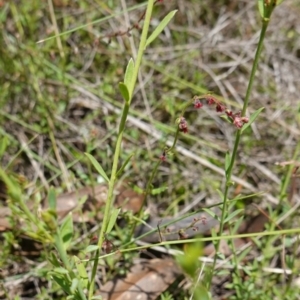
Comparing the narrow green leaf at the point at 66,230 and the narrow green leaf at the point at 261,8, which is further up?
A: the narrow green leaf at the point at 261,8

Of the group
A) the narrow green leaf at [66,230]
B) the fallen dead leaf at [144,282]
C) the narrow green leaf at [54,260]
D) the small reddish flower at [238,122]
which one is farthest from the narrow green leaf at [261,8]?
the fallen dead leaf at [144,282]

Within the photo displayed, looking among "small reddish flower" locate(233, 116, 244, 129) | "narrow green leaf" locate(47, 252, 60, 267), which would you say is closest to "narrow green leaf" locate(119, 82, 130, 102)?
"small reddish flower" locate(233, 116, 244, 129)

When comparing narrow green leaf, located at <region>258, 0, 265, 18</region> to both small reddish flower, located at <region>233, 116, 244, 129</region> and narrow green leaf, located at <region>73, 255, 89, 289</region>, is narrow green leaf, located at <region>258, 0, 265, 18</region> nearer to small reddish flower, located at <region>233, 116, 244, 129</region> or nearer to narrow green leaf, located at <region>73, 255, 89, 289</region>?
small reddish flower, located at <region>233, 116, 244, 129</region>

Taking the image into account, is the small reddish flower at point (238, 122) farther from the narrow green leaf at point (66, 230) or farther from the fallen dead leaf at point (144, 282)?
the fallen dead leaf at point (144, 282)

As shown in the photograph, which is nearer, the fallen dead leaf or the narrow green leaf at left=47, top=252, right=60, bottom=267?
the narrow green leaf at left=47, top=252, right=60, bottom=267

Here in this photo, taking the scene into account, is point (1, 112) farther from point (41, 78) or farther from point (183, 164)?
point (183, 164)

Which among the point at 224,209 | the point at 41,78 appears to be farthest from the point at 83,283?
the point at 41,78

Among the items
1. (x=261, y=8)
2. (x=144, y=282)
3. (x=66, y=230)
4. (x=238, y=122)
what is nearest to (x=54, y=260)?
(x=66, y=230)

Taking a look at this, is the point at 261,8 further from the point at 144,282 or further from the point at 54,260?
the point at 144,282

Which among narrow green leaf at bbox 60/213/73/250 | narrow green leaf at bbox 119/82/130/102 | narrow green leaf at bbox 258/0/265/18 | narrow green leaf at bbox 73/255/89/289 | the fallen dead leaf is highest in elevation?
narrow green leaf at bbox 258/0/265/18
